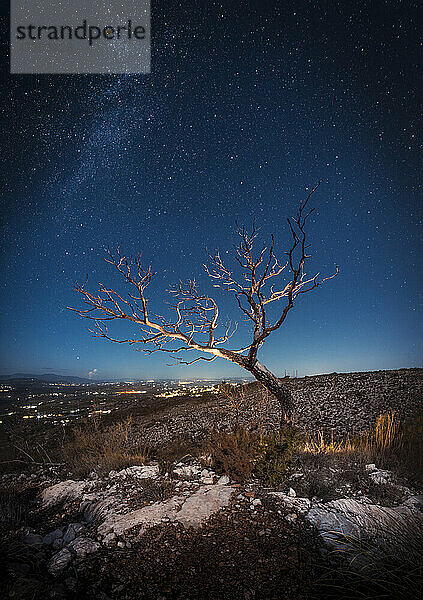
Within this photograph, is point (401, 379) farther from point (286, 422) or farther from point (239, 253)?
point (239, 253)

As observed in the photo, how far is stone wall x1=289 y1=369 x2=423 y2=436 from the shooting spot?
41.7ft

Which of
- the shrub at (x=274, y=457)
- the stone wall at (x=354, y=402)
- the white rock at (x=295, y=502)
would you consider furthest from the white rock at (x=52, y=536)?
the stone wall at (x=354, y=402)

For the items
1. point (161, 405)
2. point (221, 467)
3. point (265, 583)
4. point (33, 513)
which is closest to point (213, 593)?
point (265, 583)

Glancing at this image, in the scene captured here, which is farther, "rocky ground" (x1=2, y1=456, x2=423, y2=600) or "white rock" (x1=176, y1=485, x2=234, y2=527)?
"white rock" (x1=176, y1=485, x2=234, y2=527)

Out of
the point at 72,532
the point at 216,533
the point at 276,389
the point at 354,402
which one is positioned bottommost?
the point at 354,402

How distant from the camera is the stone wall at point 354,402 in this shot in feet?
41.7

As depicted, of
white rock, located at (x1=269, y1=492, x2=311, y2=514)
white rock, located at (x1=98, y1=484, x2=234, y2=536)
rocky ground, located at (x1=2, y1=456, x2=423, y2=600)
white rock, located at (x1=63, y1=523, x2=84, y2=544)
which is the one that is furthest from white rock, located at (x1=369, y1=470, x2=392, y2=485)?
white rock, located at (x1=63, y1=523, x2=84, y2=544)

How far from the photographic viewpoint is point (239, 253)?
25.2ft

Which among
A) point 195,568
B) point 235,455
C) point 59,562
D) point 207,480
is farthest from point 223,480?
point 59,562

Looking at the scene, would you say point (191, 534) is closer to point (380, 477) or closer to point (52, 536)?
point (52, 536)

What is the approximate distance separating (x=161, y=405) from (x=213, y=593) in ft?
81.8

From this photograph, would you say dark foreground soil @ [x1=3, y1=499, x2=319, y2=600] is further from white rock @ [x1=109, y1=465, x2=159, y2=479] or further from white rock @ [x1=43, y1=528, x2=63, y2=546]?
white rock @ [x1=109, y1=465, x2=159, y2=479]

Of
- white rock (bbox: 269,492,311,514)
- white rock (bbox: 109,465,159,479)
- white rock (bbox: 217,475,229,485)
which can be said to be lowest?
white rock (bbox: 109,465,159,479)

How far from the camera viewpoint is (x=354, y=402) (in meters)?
16.7
